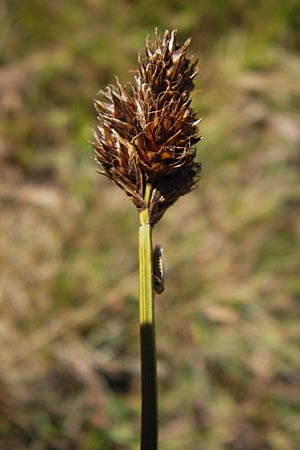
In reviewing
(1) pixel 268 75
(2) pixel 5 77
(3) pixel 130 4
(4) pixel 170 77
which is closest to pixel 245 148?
(1) pixel 268 75

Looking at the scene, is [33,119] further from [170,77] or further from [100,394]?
[170,77]

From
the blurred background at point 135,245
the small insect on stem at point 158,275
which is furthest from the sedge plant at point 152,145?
the blurred background at point 135,245

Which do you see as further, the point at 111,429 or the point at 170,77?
the point at 111,429

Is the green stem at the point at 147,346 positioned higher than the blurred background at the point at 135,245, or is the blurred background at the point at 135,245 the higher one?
the blurred background at the point at 135,245

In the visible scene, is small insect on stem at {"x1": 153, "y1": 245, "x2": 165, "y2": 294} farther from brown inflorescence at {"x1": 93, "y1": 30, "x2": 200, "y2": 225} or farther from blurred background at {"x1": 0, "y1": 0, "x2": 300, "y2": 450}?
blurred background at {"x1": 0, "y1": 0, "x2": 300, "y2": 450}

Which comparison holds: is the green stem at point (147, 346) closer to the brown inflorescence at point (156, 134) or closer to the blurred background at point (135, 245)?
the brown inflorescence at point (156, 134)

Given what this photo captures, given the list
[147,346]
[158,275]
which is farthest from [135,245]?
[147,346]

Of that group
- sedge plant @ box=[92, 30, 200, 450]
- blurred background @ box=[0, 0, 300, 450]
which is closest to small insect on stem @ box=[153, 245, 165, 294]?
sedge plant @ box=[92, 30, 200, 450]
